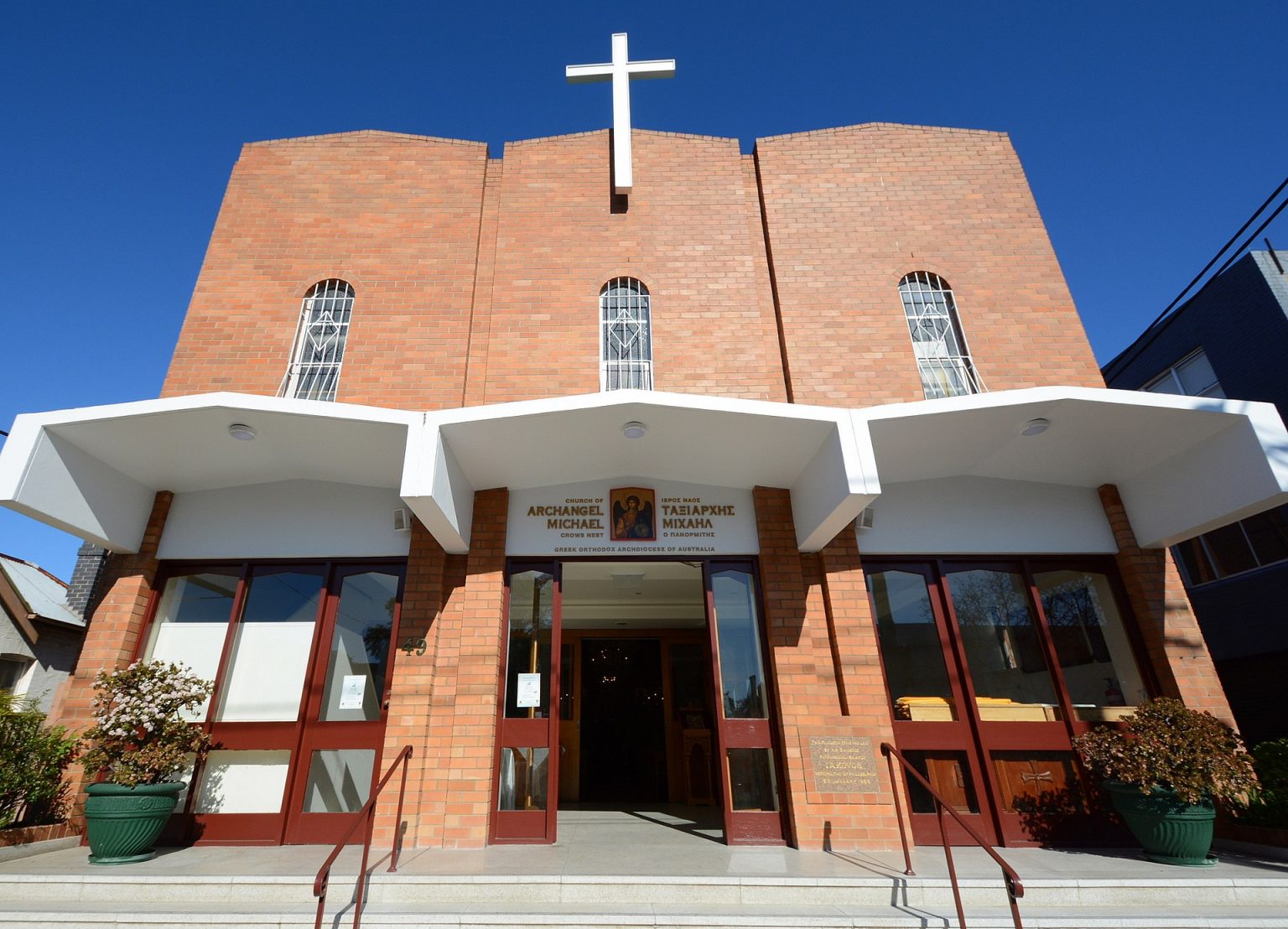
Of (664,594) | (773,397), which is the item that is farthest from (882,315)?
(664,594)

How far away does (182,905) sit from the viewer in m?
4.45

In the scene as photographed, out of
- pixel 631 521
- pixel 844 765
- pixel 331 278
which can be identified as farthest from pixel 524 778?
pixel 331 278

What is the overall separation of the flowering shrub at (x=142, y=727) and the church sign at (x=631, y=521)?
3.21 metres

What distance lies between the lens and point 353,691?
21.3 ft

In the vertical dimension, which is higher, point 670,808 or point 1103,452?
point 1103,452

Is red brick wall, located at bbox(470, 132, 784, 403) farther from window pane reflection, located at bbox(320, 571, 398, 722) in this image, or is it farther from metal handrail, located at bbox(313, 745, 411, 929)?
metal handrail, located at bbox(313, 745, 411, 929)

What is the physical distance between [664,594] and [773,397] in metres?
3.46

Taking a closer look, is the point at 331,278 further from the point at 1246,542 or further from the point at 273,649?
the point at 1246,542

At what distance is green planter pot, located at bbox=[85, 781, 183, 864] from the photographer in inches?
203

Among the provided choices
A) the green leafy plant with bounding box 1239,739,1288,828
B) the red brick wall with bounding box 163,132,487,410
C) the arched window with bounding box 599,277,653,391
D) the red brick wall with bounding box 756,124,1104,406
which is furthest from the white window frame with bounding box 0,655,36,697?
the green leafy plant with bounding box 1239,739,1288,828

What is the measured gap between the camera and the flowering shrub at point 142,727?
545cm

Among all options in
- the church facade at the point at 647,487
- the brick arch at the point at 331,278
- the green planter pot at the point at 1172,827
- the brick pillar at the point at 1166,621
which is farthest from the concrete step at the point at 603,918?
the brick arch at the point at 331,278

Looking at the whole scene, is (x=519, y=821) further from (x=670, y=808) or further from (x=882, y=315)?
(x=882, y=315)

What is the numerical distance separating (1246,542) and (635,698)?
1044 centimetres
